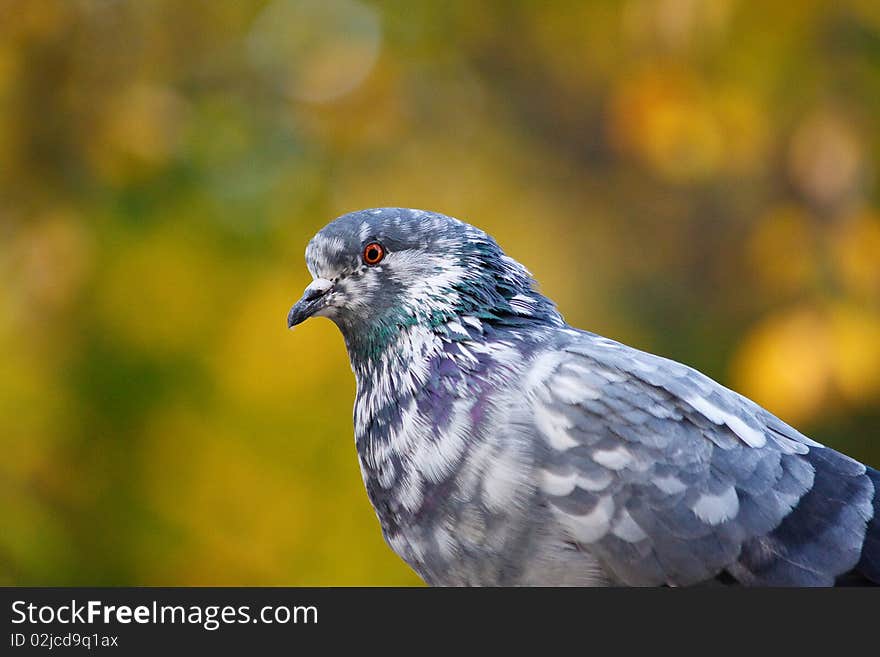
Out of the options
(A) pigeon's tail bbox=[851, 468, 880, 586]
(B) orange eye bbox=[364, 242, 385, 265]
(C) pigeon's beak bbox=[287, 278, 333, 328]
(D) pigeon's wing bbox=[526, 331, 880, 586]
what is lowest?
(A) pigeon's tail bbox=[851, 468, 880, 586]

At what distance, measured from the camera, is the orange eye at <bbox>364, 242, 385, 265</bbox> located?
8.94 feet

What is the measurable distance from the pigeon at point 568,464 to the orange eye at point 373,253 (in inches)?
2.6

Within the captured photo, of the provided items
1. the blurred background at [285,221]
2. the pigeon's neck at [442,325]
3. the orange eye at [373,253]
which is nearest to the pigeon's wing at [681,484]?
the pigeon's neck at [442,325]

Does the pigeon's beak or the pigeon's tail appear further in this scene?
the pigeon's beak

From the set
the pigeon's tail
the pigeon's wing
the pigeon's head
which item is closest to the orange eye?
the pigeon's head

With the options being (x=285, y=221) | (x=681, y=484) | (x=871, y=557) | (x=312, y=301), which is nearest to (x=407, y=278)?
(x=312, y=301)

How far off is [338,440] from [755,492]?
278 centimetres

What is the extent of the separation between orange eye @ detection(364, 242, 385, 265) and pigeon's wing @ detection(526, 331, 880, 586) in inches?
21.3

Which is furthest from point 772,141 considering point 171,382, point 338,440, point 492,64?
point 171,382

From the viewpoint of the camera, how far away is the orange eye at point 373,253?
272 cm

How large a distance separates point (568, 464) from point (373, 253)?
804mm

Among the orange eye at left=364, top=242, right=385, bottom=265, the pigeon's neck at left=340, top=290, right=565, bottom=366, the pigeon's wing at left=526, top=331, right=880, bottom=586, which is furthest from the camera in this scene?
the orange eye at left=364, top=242, right=385, bottom=265

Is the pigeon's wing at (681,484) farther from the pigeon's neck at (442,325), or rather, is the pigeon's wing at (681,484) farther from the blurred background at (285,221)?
the blurred background at (285,221)

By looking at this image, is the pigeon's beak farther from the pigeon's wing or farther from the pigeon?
the pigeon's wing
